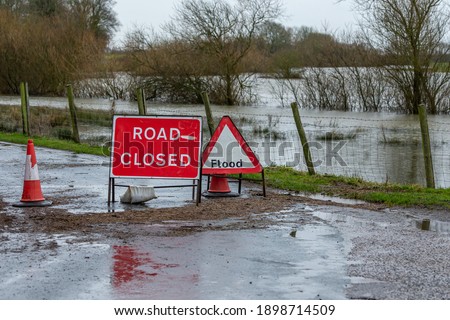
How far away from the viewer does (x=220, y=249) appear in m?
8.85

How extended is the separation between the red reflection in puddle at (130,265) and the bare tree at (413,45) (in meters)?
26.7

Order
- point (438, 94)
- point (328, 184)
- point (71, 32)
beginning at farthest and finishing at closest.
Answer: point (71, 32) < point (438, 94) < point (328, 184)

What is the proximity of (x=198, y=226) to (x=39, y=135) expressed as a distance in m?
15.6

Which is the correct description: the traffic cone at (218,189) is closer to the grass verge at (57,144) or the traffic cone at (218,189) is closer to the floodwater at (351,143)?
the floodwater at (351,143)

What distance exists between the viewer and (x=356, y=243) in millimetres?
9211

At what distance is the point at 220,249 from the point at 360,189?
586cm

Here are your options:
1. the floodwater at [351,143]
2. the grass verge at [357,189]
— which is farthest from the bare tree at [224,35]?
the grass verge at [357,189]

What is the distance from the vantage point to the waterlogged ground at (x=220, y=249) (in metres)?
7.15

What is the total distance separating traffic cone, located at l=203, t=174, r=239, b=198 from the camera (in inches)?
511

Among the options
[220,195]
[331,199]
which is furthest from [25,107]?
[331,199]

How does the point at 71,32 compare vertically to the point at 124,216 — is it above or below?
above

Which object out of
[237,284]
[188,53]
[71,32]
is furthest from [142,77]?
[237,284]

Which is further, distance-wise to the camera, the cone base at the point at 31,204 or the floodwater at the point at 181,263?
the cone base at the point at 31,204
